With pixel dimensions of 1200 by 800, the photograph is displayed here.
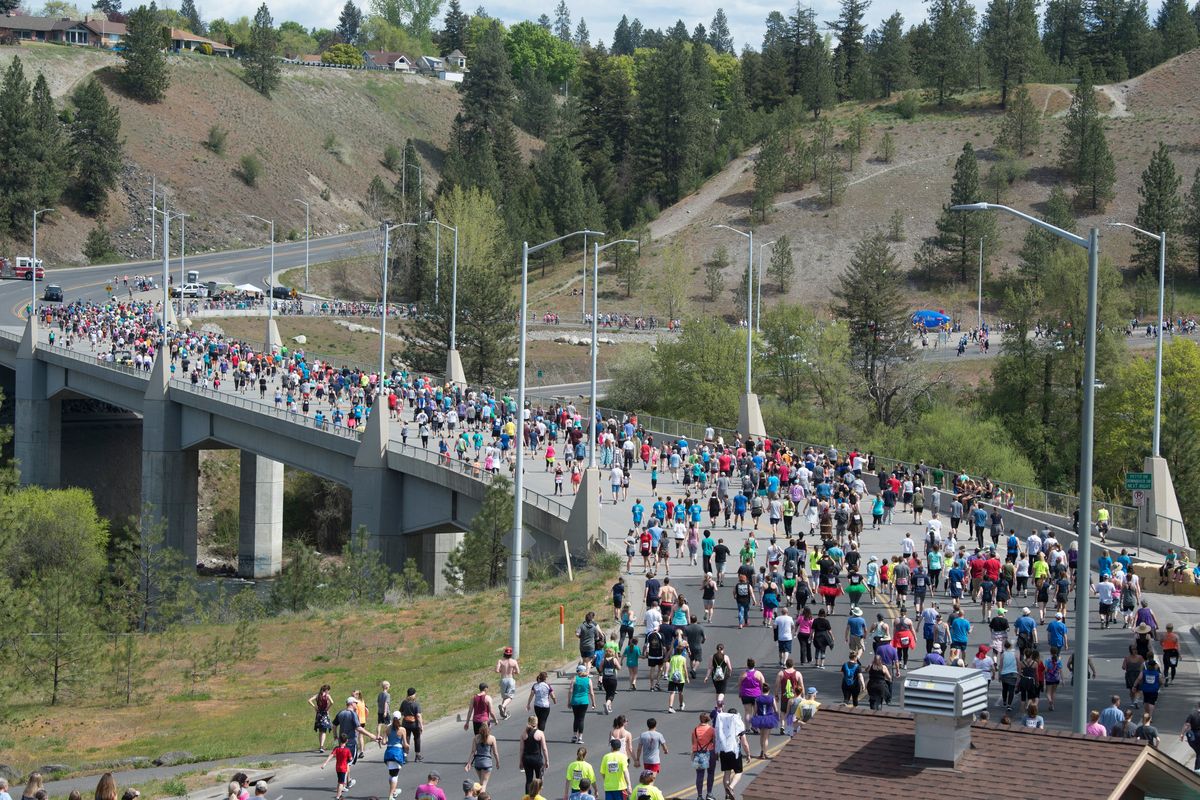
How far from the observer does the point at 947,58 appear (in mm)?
143000

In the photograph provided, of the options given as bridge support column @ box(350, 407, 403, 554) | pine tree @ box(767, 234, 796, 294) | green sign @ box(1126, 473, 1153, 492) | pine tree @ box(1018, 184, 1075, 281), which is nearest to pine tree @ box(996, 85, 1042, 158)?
pine tree @ box(1018, 184, 1075, 281)

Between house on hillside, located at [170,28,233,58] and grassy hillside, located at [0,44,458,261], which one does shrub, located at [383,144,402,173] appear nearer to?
grassy hillside, located at [0,44,458,261]

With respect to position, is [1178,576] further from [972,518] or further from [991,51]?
[991,51]

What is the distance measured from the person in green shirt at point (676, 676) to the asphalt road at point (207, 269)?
78.0 metres

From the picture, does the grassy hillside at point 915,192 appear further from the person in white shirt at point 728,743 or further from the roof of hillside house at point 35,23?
the person in white shirt at point 728,743

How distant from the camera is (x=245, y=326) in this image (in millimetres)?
99250

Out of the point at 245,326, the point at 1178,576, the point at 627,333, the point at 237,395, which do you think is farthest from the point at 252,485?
the point at 1178,576

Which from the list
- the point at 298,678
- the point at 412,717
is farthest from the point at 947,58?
the point at 412,717

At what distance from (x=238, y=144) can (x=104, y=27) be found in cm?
4036

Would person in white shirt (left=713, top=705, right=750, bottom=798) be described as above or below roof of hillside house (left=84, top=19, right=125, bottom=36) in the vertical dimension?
below

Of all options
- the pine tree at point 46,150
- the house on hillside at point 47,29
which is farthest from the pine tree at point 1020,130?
the house on hillside at point 47,29

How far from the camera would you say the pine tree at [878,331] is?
80.9 metres

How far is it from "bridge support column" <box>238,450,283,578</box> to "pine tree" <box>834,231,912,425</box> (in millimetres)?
30534

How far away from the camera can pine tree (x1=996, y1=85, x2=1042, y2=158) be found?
12975 centimetres
